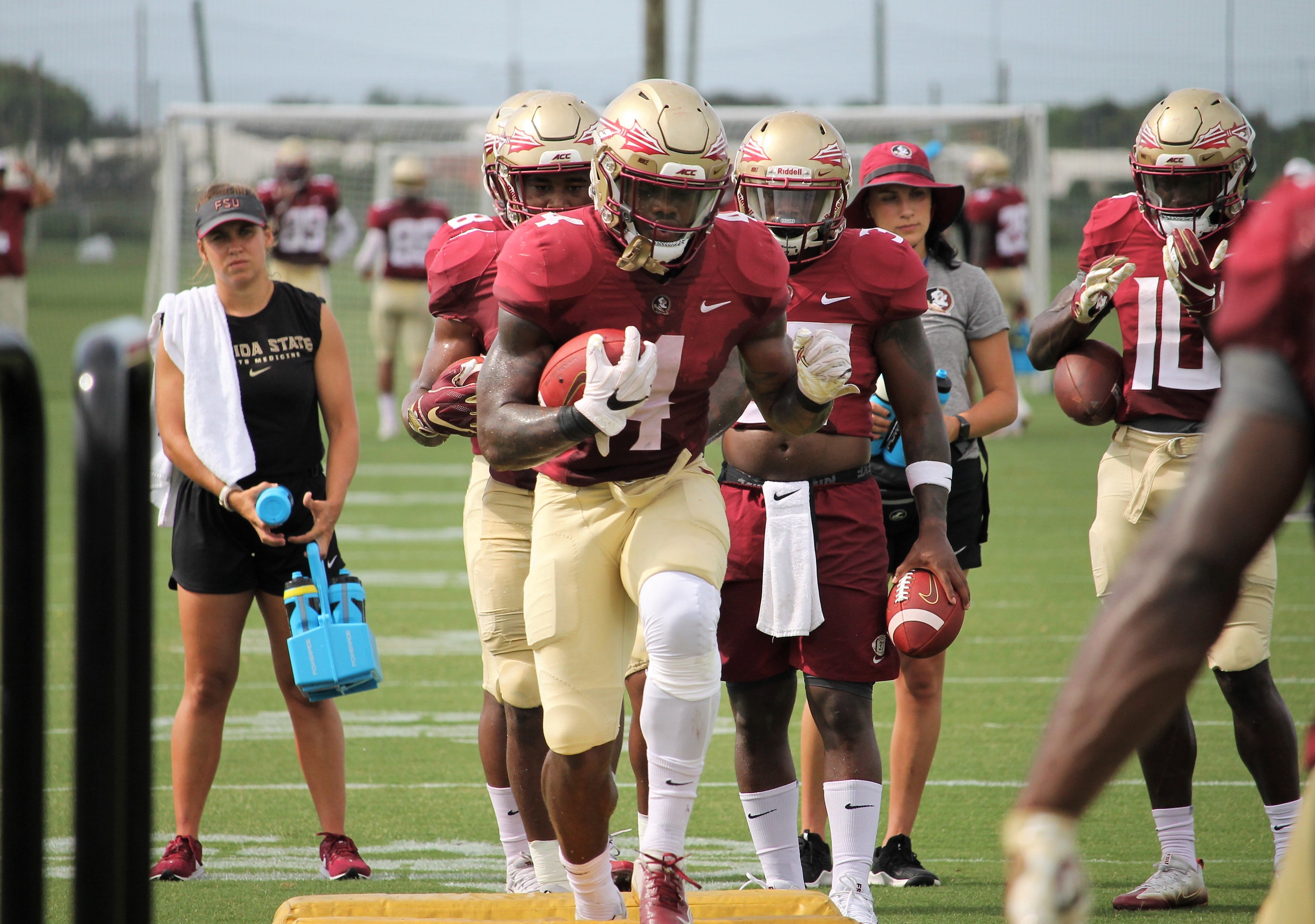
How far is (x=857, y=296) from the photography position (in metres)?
3.88

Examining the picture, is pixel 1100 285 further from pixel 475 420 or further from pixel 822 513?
pixel 475 420

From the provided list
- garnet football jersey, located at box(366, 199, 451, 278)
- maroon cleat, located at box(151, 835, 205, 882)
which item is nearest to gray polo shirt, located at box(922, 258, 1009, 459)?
maroon cleat, located at box(151, 835, 205, 882)

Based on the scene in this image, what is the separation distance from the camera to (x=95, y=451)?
179 centimetres

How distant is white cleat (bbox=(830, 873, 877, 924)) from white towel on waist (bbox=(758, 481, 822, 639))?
616mm

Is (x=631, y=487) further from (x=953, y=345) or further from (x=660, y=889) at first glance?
(x=953, y=345)

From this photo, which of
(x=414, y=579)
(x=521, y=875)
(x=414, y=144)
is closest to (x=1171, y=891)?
(x=521, y=875)

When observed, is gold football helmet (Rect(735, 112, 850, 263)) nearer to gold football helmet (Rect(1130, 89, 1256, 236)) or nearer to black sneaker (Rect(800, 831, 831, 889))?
gold football helmet (Rect(1130, 89, 1256, 236))

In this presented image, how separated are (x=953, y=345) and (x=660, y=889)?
228 centimetres

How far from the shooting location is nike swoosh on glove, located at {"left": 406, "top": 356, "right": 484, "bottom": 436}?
378 cm

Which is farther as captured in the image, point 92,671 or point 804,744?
point 804,744

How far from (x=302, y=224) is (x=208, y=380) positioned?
30.0 feet

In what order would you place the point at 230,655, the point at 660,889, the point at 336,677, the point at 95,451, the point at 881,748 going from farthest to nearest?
the point at 881,748 < the point at 230,655 < the point at 336,677 < the point at 660,889 < the point at 95,451

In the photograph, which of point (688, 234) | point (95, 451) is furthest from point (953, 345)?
point (95, 451)

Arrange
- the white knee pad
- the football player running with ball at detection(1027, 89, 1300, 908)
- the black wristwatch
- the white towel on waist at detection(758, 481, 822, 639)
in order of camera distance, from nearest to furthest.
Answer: the white knee pad < the white towel on waist at detection(758, 481, 822, 639) < the football player running with ball at detection(1027, 89, 1300, 908) < the black wristwatch
